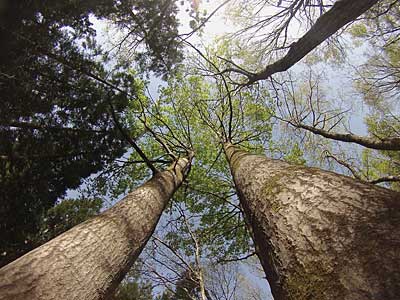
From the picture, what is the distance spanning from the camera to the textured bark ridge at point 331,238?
800mm

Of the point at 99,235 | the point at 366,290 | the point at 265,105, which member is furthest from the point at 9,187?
the point at 265,105

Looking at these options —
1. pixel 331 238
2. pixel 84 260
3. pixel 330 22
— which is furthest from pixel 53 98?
pixel 331 238

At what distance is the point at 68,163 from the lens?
16.7 feet

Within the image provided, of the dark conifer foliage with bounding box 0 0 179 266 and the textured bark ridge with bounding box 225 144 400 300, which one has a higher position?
the dark conifer foliage with bounding box 0 0 179 266

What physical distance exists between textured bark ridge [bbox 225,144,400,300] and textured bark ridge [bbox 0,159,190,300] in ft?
3.76

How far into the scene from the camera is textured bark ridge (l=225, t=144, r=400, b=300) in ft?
2.62

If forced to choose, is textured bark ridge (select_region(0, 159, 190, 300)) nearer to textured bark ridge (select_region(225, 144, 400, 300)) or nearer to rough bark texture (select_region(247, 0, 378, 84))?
textured bark ridge (select_region(225, 144, 400, 300))

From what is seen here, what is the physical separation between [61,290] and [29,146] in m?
4.10

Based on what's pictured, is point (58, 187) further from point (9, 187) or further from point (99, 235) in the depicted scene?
point (99, 235)

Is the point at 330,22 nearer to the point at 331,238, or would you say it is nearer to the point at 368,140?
the point at 331,238

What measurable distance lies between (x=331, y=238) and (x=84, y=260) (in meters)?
1.54

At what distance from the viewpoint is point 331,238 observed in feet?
3.31

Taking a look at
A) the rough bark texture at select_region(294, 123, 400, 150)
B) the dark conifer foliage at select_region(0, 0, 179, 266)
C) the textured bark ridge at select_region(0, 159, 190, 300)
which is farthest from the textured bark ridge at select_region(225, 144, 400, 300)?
the dark conifer foliage at select_region(0, 0, 179, 266)

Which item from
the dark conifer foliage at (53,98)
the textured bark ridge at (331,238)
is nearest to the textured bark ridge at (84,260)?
the textured bark ridge at (331,238)
